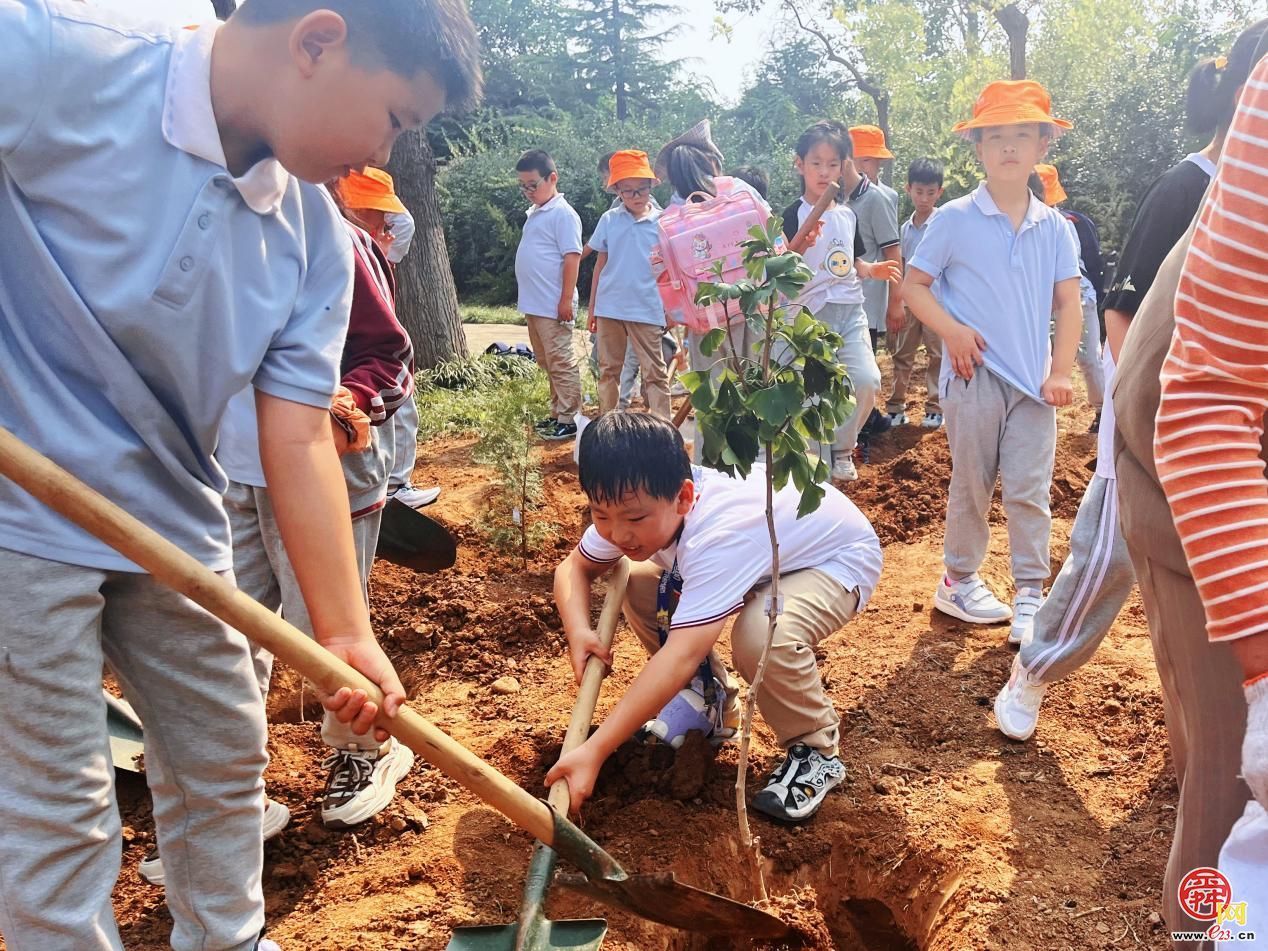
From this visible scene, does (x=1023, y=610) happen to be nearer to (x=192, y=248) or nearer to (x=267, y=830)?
(x=267, y=830)

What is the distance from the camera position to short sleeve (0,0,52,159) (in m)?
1.31

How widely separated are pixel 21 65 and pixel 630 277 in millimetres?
5215

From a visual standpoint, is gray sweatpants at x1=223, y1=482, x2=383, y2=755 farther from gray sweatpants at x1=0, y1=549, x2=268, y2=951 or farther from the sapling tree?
the sapling tree

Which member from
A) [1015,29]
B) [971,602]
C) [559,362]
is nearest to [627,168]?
[559,362]

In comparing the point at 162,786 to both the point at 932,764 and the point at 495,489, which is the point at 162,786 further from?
the point at 495,489

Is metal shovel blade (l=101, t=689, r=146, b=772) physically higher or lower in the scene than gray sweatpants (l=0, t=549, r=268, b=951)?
lower

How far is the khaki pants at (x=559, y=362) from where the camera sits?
711 centimetres

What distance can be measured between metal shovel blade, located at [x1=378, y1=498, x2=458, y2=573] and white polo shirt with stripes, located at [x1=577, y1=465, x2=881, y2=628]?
61 centimetres

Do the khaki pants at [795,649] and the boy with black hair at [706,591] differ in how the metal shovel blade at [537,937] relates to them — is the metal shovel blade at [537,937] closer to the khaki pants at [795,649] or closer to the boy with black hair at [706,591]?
the boy with black hair at [706,591]

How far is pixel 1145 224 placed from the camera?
98.3 inches

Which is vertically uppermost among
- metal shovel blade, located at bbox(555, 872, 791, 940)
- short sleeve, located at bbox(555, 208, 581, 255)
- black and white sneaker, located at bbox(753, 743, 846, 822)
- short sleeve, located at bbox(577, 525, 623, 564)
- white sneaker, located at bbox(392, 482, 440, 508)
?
short sleeve, located at bbox(555, 208, 581, 255)

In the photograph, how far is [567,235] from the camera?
23.6 feet

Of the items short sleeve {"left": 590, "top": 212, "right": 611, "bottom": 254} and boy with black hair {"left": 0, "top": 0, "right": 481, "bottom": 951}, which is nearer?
boy with black hair {"left": 0, "top": 0, "right": 481, "bottom": 951}

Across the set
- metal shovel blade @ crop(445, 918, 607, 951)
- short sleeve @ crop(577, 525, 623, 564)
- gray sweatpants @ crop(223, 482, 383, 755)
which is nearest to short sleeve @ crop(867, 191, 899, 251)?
short sleeve @ crop(577, 525, 623, 564)
